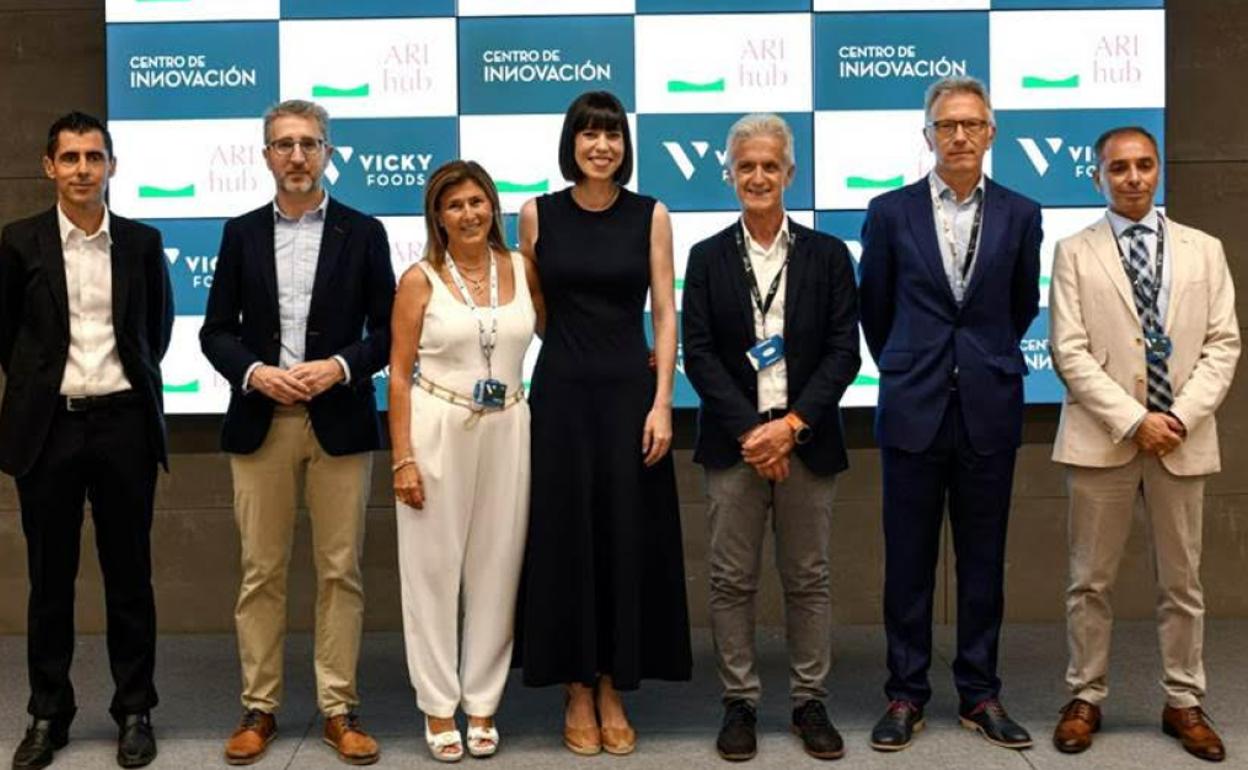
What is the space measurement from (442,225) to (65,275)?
955 millimetres

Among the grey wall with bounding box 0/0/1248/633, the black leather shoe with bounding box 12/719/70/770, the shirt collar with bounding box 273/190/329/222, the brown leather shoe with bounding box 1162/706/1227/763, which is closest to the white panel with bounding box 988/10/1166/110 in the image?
the grey wall with bounding box 0/0/1248/633

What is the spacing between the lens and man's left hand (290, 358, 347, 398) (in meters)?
3.38

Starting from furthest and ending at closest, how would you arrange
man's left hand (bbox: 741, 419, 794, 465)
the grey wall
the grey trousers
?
the grey wall → the grey trousers → man's left hand (bbox: 741, 419, 794, 465)

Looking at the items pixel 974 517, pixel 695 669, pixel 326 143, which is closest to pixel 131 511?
pixel 326 143

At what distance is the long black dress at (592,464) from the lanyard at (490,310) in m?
0.13

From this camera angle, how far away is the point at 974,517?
3.51 meters

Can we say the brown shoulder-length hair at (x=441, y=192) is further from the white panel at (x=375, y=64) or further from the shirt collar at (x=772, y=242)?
the white panel at (x=375, y=64)

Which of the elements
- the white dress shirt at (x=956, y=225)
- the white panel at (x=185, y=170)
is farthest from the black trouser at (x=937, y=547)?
the white panel at (x=185, y=170)

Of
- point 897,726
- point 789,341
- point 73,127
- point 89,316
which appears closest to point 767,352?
point 789,341

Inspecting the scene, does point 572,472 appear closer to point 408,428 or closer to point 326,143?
point 408,428

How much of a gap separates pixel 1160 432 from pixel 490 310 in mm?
1678

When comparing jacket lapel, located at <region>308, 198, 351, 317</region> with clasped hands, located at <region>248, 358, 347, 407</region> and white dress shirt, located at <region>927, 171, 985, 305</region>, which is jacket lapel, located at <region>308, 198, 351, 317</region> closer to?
clasped hands, located at <region>248, 358, 347, 407</region>

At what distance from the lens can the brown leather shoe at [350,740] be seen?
342cm

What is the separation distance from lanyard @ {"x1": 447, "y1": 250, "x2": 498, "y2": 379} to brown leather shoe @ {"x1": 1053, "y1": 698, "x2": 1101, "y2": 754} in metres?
1.70
